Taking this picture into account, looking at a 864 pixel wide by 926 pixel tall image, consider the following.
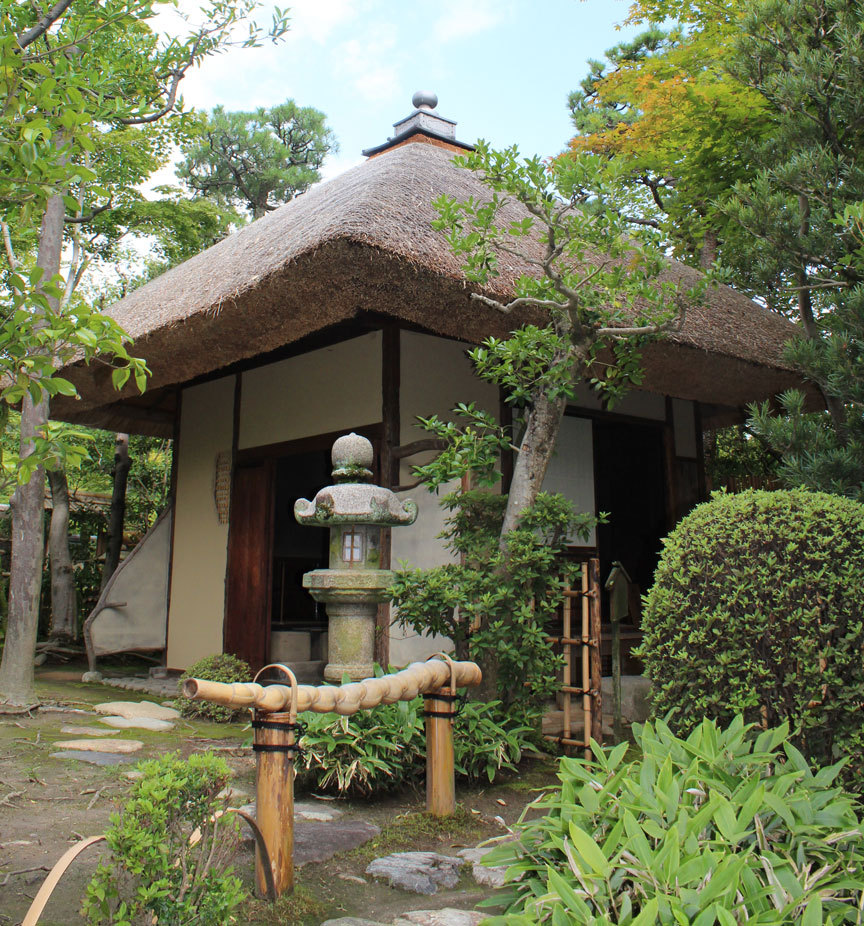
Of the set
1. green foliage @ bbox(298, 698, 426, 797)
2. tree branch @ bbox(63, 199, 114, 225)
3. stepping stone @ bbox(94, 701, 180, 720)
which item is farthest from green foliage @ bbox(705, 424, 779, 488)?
tree branch @ bbox(63, 199, 114, 225)

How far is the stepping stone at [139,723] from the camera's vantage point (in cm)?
493

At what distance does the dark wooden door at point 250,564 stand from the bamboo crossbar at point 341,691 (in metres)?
3.65

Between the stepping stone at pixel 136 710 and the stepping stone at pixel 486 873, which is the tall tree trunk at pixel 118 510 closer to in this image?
the stepping stone at pixel 136 710

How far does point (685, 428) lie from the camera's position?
295 inches

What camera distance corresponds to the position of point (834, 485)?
3.98 meters

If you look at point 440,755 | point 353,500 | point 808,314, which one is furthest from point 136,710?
point 808,314

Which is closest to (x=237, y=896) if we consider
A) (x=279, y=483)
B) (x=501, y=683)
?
(x=501, y=683)

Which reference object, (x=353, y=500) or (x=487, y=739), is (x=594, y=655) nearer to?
(x=487, y=739)

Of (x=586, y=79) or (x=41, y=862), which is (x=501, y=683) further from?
(x=586, y=79)

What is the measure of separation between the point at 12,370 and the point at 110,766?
2.53m

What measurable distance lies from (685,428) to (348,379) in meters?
3.40

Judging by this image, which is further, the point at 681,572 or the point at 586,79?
the point at 586,79

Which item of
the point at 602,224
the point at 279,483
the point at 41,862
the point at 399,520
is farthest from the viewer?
the point at 279,483

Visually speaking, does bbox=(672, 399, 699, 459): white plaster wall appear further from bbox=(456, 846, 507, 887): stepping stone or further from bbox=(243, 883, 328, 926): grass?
bbox=(243, 883, 328, 926): grass
